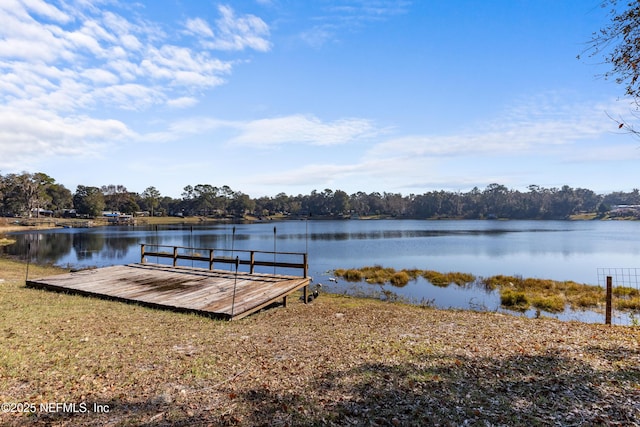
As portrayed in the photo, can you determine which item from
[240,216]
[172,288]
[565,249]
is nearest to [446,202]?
[240,216]

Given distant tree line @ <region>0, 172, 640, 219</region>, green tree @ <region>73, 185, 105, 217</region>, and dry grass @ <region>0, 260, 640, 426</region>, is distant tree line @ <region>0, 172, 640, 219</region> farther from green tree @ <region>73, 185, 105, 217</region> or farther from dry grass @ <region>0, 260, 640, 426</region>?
dry grass @ <region>0, 260, 640, 426</region>

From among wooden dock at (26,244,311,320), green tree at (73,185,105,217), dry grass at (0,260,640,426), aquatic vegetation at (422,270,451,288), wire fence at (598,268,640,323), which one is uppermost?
green tree at (73,185,105,217)

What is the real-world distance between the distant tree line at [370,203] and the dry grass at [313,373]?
140m

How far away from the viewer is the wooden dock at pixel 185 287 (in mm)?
11234

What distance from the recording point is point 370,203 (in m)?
174

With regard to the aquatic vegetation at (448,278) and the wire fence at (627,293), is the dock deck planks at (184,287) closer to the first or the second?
the wire fence at (627,293)

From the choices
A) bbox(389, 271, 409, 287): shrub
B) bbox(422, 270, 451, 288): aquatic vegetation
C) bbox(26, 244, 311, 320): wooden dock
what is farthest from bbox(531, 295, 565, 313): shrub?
bbox(26, 244, 311, 320): wooden dock

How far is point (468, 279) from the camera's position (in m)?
24.6

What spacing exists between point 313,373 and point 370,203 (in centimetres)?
16987

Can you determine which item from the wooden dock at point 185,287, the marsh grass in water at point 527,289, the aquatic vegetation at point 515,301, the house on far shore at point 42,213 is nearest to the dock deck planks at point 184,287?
the wooden dock at point 185,287

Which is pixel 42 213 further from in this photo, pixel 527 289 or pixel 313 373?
pixel 313 373

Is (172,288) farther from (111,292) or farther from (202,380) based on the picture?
(202,380)

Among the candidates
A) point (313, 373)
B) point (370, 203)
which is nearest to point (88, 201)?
point (370, 203)

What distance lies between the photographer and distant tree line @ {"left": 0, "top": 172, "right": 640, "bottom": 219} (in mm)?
149625
